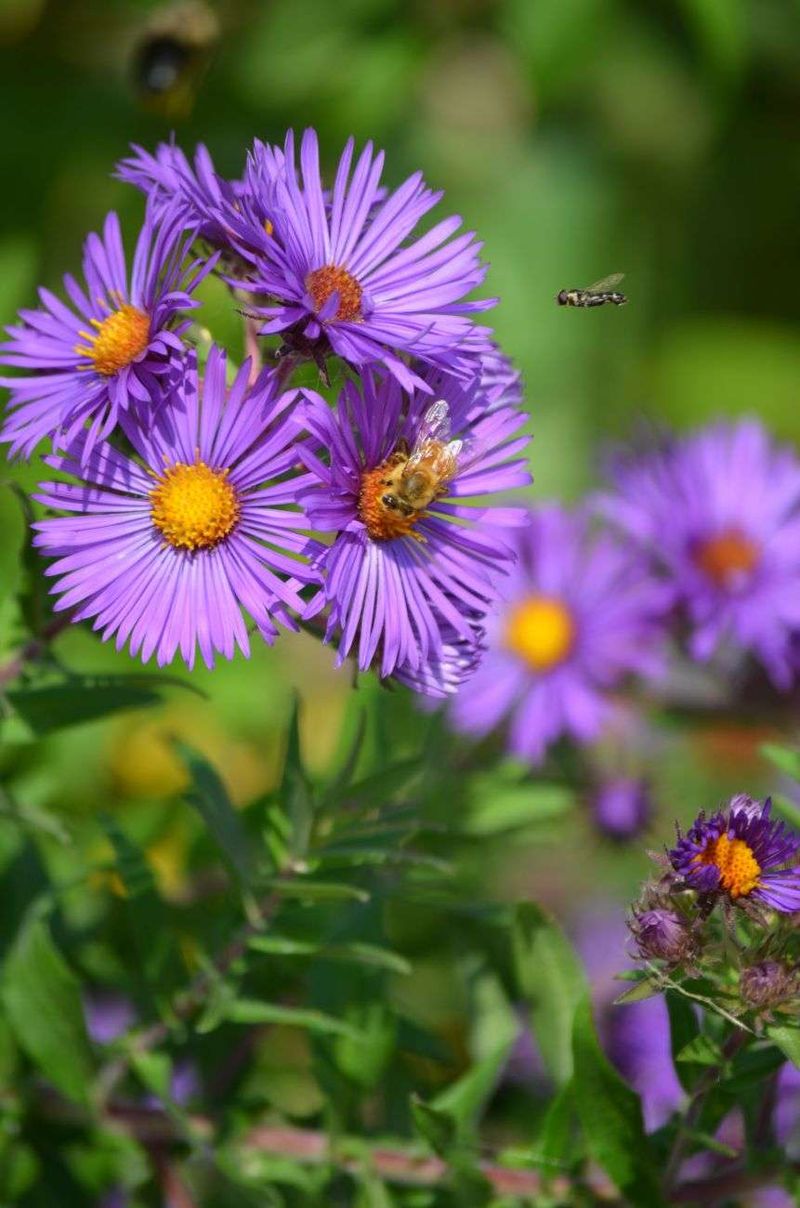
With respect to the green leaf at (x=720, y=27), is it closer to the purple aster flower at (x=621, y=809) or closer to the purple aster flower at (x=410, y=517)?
the purple aster flower at (x=621, y=809)

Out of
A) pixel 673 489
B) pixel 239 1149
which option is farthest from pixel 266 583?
pixel 673 489

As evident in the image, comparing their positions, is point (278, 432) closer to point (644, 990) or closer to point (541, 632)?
point (644, 990)

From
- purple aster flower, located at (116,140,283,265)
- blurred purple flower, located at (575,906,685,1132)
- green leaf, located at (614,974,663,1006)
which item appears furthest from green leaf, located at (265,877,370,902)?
blurred purple flower, located at (575,906,685,1132)

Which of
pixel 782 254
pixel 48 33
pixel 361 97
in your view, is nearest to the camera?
pixel 361 97

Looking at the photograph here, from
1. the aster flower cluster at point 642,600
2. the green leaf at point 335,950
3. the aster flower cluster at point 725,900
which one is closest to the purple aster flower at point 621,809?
the aster flower cluster at point 642,600

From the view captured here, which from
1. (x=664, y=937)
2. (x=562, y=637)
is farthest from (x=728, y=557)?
(x=664, y=937)

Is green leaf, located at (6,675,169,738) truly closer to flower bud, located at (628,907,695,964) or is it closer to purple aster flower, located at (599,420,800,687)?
flower bud, located at (628,907,695,964)

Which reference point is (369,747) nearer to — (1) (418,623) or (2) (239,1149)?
(2) (239,1149)
